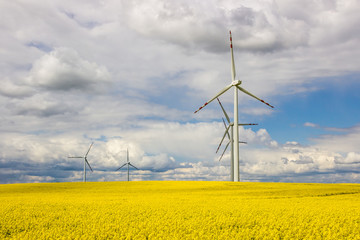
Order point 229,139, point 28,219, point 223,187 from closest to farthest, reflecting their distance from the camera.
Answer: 1. point 28,219
2. point 223,187
3. point 229,139

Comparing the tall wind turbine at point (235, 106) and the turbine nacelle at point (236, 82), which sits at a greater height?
the turbine nacelle at point (236, 82)

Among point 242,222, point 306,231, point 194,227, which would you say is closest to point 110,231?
point 194,227

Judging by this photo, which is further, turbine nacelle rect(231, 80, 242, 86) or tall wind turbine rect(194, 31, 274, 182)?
turbine nacelle rect(231, 80, 242, 86)

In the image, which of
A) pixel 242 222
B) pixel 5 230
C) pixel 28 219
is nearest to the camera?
pixel 5 230

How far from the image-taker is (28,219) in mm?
25078

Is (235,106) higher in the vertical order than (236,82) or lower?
lower

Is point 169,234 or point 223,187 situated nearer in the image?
point 169,234

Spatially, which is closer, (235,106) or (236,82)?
(235,106)

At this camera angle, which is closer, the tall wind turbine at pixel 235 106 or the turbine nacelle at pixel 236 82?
the tall wind turbine at pixel 235 106

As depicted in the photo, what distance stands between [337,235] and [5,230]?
1925 cm

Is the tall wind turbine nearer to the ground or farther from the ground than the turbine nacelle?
nearer to the ground

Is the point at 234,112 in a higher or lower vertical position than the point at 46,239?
higher

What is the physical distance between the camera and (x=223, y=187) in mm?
66188

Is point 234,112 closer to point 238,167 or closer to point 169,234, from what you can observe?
point 238,167
